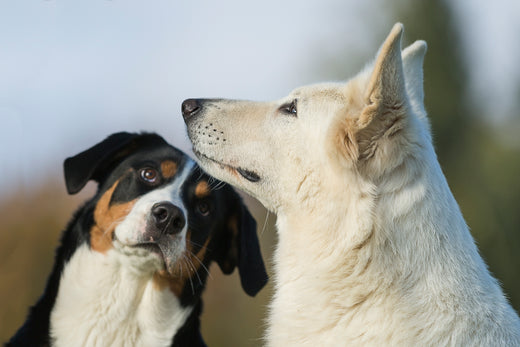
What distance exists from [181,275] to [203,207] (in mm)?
560

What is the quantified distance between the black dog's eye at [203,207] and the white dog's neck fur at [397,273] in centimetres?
157

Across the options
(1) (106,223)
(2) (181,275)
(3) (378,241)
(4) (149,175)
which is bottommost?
(2) (181,275)

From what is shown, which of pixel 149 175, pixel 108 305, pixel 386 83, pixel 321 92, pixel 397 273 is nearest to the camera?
pixel 386 83

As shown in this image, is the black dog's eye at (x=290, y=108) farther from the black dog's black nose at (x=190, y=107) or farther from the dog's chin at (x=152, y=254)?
the dog's chin at (x=152, y=254)

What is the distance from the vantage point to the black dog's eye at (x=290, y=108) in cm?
334

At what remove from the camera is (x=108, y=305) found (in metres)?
4.01

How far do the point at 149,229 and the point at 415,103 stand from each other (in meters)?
1.91

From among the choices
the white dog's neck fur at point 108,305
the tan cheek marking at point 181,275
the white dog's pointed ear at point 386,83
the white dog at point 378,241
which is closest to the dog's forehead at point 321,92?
the white dog at point 378,241

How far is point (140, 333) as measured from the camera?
4039 millimetres

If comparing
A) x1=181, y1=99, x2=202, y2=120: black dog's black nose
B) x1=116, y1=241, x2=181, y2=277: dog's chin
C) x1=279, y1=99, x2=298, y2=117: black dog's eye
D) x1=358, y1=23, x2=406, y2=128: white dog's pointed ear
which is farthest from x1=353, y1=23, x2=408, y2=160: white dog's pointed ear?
x1=116, y1=241, x2=181, y2=277: dog's chin

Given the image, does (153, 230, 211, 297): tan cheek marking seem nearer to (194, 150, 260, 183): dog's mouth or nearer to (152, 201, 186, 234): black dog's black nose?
(152, 201, 186, 234): black dog's black nose

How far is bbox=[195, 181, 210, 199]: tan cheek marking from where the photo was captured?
435cm

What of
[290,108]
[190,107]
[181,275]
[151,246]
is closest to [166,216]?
[151,246]

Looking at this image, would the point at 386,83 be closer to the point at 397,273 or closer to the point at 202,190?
the point at 397,273
